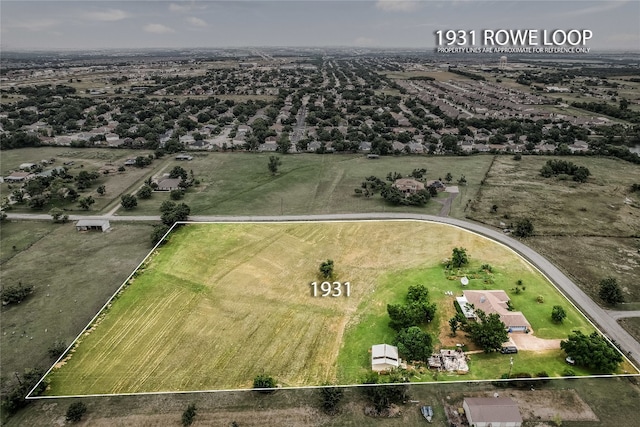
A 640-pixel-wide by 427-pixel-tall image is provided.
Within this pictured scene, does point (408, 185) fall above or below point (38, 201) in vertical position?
below

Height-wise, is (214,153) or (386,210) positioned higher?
(214,153)

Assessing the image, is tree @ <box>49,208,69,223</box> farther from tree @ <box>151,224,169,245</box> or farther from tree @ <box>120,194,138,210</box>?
tree @ <box>151,224,169,245</box>

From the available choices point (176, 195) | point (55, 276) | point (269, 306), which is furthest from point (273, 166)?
point (269, 306)

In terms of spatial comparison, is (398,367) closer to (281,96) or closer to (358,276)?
(358,276)

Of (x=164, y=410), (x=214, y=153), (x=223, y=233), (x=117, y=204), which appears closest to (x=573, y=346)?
(x=164, y=410)

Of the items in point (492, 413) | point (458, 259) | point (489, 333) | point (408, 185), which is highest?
point (408, 185)

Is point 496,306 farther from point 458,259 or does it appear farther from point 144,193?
point 144,193
